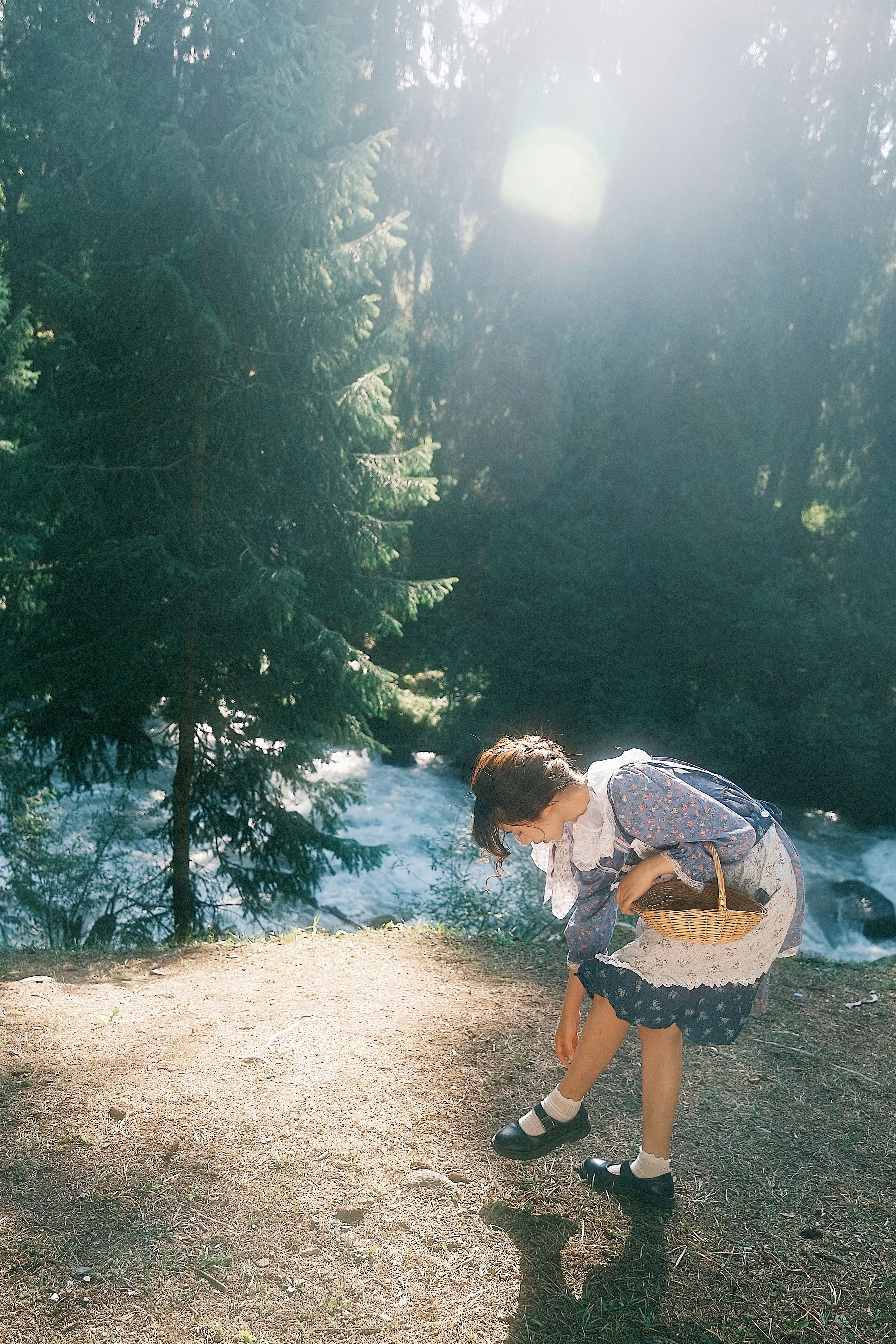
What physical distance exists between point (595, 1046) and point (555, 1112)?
0.30m

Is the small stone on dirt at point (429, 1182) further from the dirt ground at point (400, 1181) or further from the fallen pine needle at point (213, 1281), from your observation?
the fallen pine needle at point (213, 1281)

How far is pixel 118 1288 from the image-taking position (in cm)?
220

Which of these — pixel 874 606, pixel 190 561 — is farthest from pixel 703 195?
pixel 190 561

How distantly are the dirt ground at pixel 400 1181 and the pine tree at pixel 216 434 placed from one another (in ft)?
11.2

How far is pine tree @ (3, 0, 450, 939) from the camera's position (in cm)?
636

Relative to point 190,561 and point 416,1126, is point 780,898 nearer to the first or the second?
point 416,1126

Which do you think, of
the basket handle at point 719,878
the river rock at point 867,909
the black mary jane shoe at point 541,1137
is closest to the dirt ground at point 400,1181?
the black mary jane shoe at point 541,1137

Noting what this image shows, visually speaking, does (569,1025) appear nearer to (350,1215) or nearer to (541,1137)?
(541,1137)

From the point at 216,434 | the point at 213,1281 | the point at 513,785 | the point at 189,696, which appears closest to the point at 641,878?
the point at 513,785

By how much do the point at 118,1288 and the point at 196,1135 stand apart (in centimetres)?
56

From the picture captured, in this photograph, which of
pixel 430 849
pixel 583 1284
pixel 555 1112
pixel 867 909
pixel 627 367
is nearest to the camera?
pixel 583 1284

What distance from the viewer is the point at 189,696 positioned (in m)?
6.94

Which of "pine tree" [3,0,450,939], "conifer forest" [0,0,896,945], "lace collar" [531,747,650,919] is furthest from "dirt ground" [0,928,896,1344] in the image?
"conifer forest" [0,0,896,945]

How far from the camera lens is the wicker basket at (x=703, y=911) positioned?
207 centimetres
